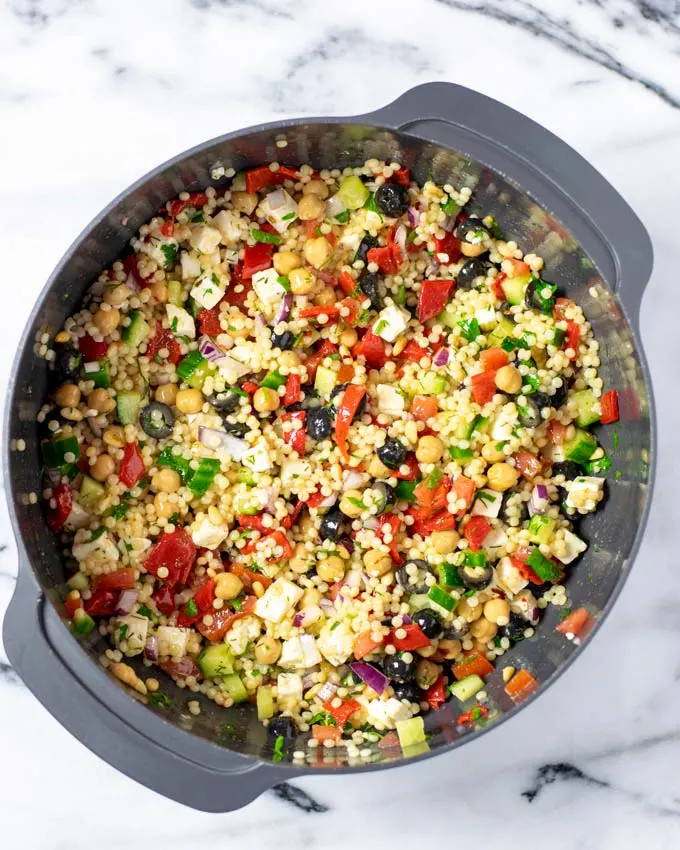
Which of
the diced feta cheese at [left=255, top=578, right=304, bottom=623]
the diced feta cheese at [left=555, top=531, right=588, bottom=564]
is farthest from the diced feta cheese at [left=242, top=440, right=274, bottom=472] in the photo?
the diced feta cheese at [left=555, top=531, right=588, bottom=564]

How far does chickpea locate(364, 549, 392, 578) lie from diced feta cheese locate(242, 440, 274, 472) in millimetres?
294

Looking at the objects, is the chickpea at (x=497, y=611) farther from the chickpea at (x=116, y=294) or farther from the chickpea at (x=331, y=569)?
the chickpea at (x=116, y=294)

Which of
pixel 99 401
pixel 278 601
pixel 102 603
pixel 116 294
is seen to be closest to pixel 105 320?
pixel 116 294

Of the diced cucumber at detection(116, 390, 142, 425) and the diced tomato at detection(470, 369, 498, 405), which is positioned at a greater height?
the diced tomato at detection(470, 369, 498, 405)

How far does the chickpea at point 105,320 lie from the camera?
2.20 meters

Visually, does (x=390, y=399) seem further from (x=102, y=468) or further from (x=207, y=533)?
(x=102, y=468)

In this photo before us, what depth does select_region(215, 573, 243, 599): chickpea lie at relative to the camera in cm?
222

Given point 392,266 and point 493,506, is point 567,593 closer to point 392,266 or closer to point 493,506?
point 493,506

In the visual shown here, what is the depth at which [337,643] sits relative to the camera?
2205 millimetres

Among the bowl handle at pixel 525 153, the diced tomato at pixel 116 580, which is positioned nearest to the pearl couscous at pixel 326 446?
the diced tomato at pixel 116 580

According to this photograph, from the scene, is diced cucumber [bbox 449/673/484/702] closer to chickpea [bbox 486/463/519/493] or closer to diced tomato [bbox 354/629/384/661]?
diced tomato [bbox 354/629/384/661]

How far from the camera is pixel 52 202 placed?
7.77 feet

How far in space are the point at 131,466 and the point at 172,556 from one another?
0.22 meters

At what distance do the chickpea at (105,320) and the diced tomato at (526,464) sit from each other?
0.93m
